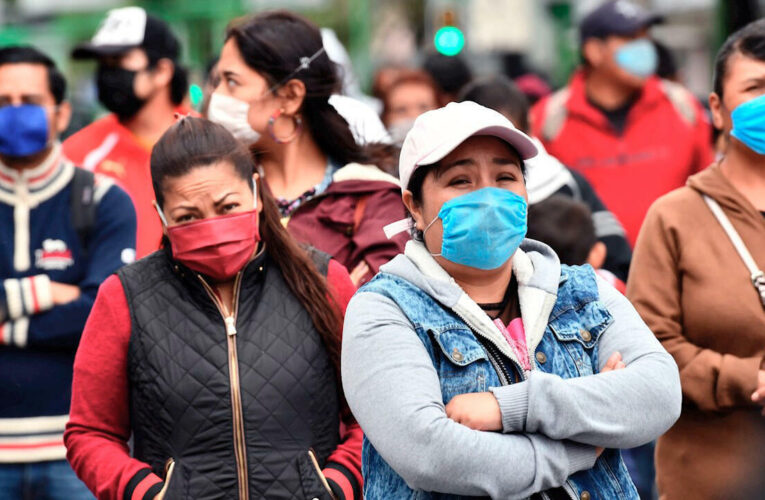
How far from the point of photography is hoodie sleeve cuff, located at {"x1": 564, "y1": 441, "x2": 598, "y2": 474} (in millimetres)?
3438

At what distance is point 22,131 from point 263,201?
1803mm

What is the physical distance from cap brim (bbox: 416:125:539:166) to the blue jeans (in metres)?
2.45

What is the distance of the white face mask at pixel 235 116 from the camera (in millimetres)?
5555

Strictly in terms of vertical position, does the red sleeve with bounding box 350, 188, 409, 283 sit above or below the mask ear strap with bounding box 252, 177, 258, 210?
below

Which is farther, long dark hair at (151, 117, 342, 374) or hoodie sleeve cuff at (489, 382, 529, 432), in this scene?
long dark hair at (151, 117, 342, 374)

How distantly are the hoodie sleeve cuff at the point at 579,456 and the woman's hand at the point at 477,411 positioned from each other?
0.66 ft

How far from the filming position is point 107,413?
4301 mm

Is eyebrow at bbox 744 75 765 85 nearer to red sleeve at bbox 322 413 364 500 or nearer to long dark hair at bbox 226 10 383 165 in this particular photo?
long dark hair at bbox 226 10 383 165

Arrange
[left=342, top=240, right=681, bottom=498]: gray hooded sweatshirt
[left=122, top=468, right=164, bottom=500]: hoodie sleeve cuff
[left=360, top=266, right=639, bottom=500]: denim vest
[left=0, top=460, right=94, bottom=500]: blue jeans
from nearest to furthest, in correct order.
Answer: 1. [left=342, top=240, right=681, bottom=498]: gray hooded sweatshirt
2. [left=360, top=266, right=639, bottom=500]: denim vest
3. [left=122, top=468, right=164, bottom=500]: hoodie sleeve cuff
4. [left=0, top=460, right=94, bottom=500]: blue jeans

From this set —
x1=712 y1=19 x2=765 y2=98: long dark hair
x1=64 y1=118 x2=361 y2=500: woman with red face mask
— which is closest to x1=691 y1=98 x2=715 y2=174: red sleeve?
x1=712 y1=19 x2=765 y2=98: long dark hair

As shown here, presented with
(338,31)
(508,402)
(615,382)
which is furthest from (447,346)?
(338,31)

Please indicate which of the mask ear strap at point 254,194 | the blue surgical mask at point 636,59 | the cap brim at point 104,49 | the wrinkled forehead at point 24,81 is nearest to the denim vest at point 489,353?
the mask ear strap at point 254,194

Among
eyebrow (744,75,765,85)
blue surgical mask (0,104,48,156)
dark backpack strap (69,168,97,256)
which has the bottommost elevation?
dark backpack strap (69,168,97,256)

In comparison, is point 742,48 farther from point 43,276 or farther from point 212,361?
point 43,276
